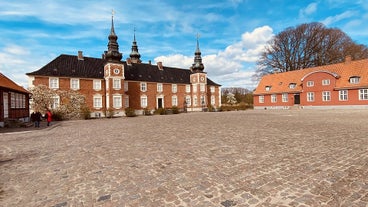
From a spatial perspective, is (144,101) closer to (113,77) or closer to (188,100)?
(113,77)

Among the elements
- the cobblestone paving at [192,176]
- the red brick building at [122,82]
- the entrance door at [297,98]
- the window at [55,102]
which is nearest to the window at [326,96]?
the entrance door at [297,98]

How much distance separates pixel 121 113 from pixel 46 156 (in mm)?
24834

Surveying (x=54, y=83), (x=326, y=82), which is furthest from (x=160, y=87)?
(x=326, y=82)

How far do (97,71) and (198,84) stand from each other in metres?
19.2

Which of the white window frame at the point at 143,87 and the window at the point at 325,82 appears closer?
the window at the point at 325,82

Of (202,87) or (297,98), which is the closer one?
(297,98)

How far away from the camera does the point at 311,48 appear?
37750 millimetres

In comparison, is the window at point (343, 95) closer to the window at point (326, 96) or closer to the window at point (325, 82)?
the window at point (326, 96)

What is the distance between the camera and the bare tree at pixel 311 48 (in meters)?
36.8

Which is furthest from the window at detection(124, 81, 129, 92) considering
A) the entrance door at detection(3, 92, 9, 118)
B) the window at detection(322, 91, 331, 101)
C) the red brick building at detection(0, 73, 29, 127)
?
the window at detection(322, 91, 331, 101)

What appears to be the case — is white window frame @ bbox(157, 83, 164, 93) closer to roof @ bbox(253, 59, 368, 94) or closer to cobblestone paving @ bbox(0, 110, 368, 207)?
roof @ bbox(253, 59, 368, 94)

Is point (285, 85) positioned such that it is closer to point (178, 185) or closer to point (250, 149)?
point (250, 149)

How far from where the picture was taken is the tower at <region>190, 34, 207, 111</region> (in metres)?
40.7

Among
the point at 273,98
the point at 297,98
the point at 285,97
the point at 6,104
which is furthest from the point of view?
the point at 273,98
